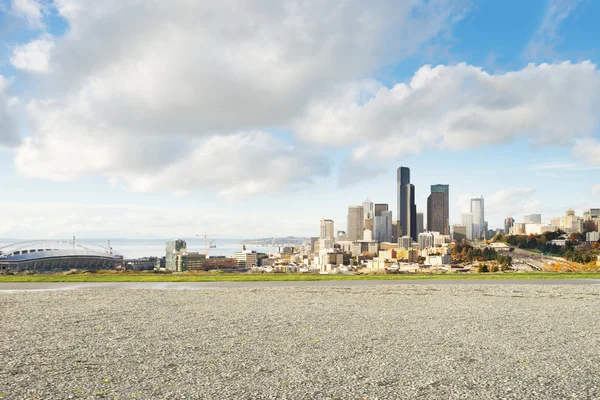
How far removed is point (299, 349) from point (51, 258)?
257 ft

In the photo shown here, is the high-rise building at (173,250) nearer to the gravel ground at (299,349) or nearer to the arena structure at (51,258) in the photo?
the arena structure at (51,258)

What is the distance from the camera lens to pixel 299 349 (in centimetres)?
1081

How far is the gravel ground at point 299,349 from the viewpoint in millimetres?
8047

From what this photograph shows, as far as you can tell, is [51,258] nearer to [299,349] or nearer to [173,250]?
[173,250]

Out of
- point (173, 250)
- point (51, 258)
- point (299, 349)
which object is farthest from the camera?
point (173, 250)

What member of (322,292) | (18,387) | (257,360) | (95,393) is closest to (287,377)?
(257,360)

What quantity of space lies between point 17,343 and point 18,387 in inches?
164

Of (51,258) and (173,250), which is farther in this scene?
(173,250)

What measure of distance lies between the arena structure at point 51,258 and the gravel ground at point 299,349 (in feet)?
198

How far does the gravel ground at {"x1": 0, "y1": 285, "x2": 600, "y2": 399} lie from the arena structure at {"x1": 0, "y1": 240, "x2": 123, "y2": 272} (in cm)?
6033

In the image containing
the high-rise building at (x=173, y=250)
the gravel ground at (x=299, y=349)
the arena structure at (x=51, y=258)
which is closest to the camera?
the gravel ground at (x=299, y=349)

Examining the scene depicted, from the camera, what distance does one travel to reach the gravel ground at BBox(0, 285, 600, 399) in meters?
8.05

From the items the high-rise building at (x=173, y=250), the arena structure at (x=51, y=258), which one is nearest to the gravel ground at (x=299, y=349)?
the arena structure at (x=51, y=258)

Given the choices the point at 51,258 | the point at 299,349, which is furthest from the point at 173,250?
the point at 299,349
